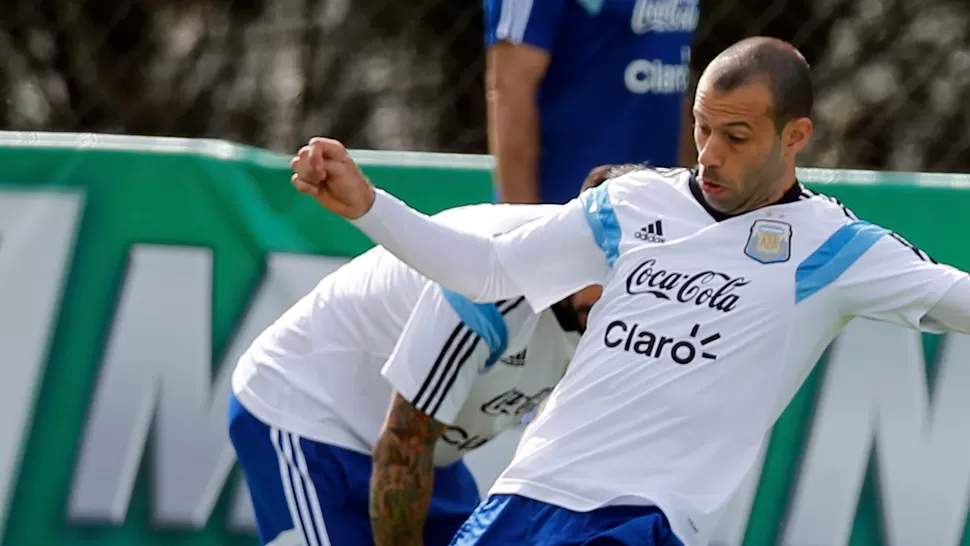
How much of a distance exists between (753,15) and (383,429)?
126 inches

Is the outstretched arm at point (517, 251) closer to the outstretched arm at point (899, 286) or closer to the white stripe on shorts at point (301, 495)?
the outstretched arm at point (899, 286)

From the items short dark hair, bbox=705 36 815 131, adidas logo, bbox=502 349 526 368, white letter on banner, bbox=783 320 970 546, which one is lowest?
white letter on banner, bbox=783 320 970 546

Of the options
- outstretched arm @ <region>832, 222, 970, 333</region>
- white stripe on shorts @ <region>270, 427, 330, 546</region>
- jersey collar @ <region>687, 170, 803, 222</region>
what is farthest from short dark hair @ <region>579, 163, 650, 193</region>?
white stripe on shorts @ <region>270, 427, 330, 546</region>

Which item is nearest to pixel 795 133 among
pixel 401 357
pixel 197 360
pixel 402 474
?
pixel 401 357

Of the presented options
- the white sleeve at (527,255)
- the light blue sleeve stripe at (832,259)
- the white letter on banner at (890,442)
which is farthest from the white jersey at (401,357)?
the white letter on banner at (890,442)

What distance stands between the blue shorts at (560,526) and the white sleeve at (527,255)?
0.35 meters

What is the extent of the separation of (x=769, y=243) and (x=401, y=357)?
29.5 inches

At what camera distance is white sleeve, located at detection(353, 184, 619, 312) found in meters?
2.87

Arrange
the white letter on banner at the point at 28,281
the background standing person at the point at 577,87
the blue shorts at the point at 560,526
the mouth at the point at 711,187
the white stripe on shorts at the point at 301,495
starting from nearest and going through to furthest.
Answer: the blue shorts at the point at 560,526, the mouth at the point at 711,187, the white stripe on shorts at the point at 301,495, the background standing person at the point at 577,87, the white letter on banner at the point at 28,281

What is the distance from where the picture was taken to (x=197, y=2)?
6352 millimetres

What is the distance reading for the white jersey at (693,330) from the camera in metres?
2.72

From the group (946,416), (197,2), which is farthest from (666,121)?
(197,2)

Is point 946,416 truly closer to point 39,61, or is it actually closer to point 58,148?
point 58,148

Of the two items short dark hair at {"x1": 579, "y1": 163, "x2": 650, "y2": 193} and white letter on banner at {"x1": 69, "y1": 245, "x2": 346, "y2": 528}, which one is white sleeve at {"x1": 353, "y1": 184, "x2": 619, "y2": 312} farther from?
white letter on banner at {"x1": 69, "y1": 245, "x2": 346, "y2": 528}
